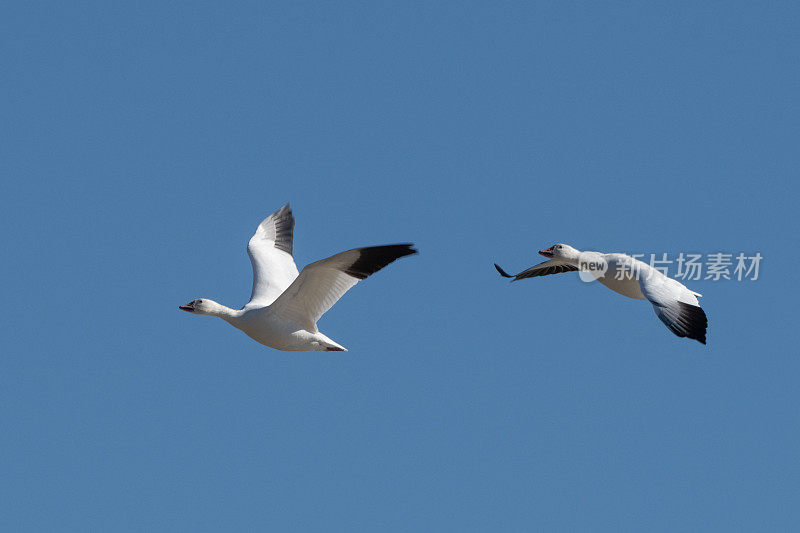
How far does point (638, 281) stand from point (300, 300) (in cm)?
474

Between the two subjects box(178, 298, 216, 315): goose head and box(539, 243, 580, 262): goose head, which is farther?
box(539, 243, 580, 262): goose head

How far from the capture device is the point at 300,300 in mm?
13625

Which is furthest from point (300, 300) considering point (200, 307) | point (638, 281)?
point (638, 281)

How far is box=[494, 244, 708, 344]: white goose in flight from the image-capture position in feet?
44.3

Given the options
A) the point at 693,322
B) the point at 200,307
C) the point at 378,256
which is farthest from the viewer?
the point at 200,307

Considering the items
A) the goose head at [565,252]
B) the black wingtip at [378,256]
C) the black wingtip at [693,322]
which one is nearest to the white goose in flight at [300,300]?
the black wingtip at [378,256]

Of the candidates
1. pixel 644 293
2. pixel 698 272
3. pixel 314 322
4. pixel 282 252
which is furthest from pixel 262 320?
pixel 698 272

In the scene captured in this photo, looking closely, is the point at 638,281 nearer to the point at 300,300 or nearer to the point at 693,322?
the point at 693,322

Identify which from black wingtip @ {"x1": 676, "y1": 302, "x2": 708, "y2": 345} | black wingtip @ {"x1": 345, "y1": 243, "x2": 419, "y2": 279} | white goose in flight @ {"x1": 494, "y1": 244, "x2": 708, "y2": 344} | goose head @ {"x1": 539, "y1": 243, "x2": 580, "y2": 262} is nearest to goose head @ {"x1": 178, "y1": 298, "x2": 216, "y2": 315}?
black wingtip @ {"x1": 345, "y1": 243, "x2": 419, "y2": 279}

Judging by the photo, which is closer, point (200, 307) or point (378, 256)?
point (378, 256)

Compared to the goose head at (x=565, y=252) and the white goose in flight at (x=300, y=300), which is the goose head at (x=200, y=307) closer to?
the white goose in flight at (x=300, y=300)

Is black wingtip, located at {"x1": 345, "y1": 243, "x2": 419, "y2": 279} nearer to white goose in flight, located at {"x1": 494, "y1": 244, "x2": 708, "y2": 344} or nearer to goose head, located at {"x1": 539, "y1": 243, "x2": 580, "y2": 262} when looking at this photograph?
white goose in flight, located at {"x1": 494, "y1": 244, "x2": 708, "y2": 344}

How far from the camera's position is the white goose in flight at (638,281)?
13.5 metres

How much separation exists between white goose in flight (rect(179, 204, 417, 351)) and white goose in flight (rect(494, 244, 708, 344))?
11.6 feet
